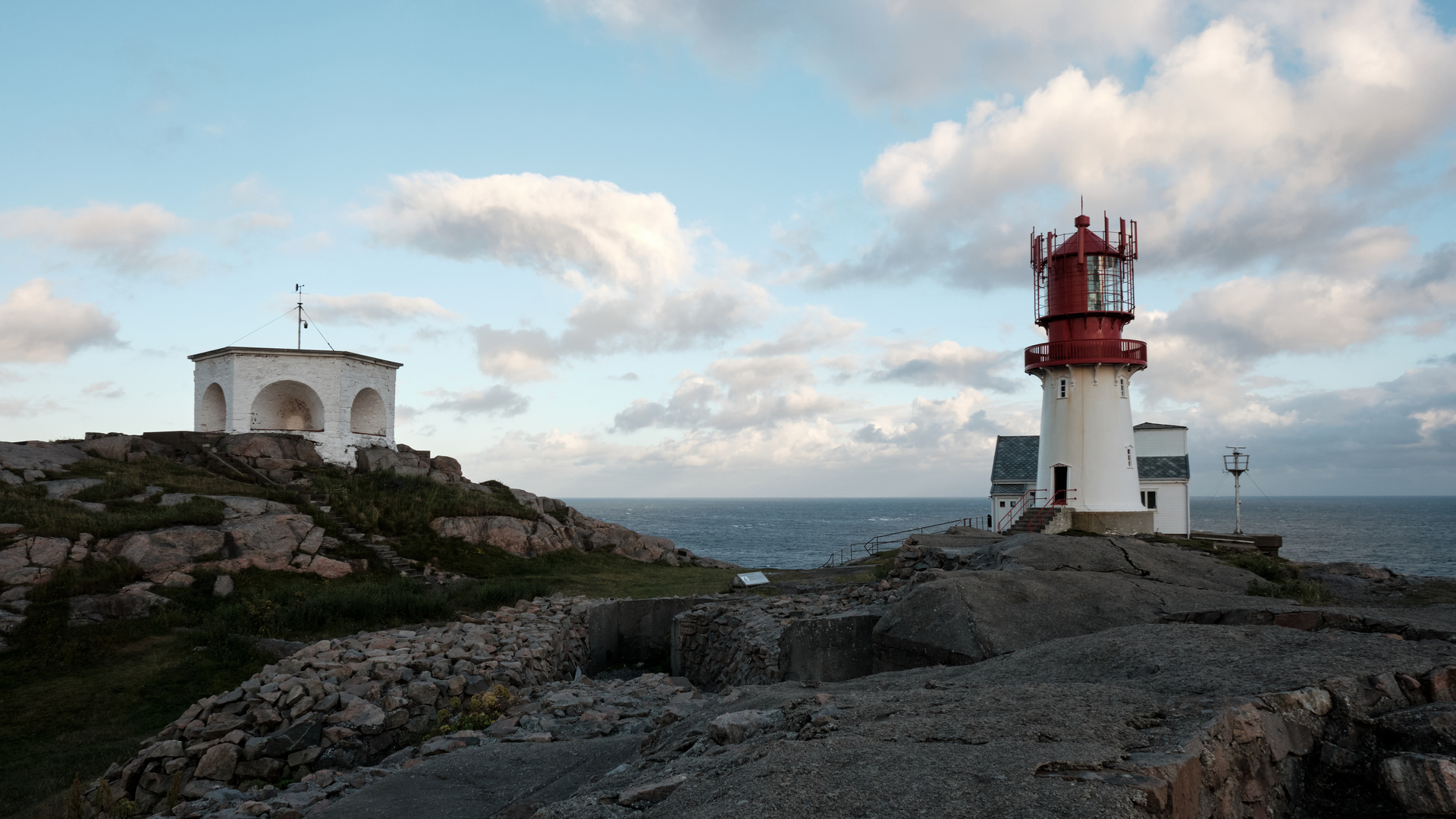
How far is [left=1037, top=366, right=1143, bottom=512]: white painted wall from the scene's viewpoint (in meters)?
25.3

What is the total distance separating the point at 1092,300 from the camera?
2534 cm

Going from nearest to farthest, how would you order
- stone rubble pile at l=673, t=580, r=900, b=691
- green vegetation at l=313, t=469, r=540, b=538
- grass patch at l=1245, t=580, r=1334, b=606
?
grass patch at l=1245, t=580, r=1334, b=606 → stone rubble pile at l=673, t=580, r=900, b=691 → green vegetation at l=313, t=469, r=540, b=538

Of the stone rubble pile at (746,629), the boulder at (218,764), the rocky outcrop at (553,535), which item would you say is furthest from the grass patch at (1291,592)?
the rocky outcrop at (553,535)

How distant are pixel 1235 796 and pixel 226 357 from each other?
32.8 meters

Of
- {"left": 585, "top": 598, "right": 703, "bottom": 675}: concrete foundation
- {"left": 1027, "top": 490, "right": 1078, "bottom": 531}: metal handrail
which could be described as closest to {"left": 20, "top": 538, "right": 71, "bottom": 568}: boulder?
{"left": 585, "top": 598, "right": 703, "bottom": 675}: concrete foundation

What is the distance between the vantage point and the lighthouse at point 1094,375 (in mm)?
25172

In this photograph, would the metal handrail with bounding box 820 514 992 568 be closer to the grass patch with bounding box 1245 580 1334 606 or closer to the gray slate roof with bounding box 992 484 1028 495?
the gray slate roof with bounding box 992 484 1028 495

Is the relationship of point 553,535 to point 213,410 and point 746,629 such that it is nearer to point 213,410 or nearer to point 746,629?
point 746,629

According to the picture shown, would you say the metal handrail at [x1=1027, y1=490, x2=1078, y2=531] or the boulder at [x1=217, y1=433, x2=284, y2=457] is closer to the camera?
the metal handrail at [x1=1027, y1=490, x2=1078, y2=531]

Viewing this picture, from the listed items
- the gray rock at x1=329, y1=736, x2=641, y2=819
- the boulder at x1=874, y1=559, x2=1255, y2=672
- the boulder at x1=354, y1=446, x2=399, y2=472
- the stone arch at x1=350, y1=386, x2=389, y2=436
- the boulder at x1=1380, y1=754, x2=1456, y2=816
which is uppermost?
the stone arch at x1=350, y1=386, x2=389, y2=436

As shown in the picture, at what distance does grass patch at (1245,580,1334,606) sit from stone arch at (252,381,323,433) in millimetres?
29072

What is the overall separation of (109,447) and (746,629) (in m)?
23.7

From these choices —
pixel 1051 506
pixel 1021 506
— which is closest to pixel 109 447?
pixel 1051 506

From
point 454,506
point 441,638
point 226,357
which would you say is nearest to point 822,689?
point 441,638
